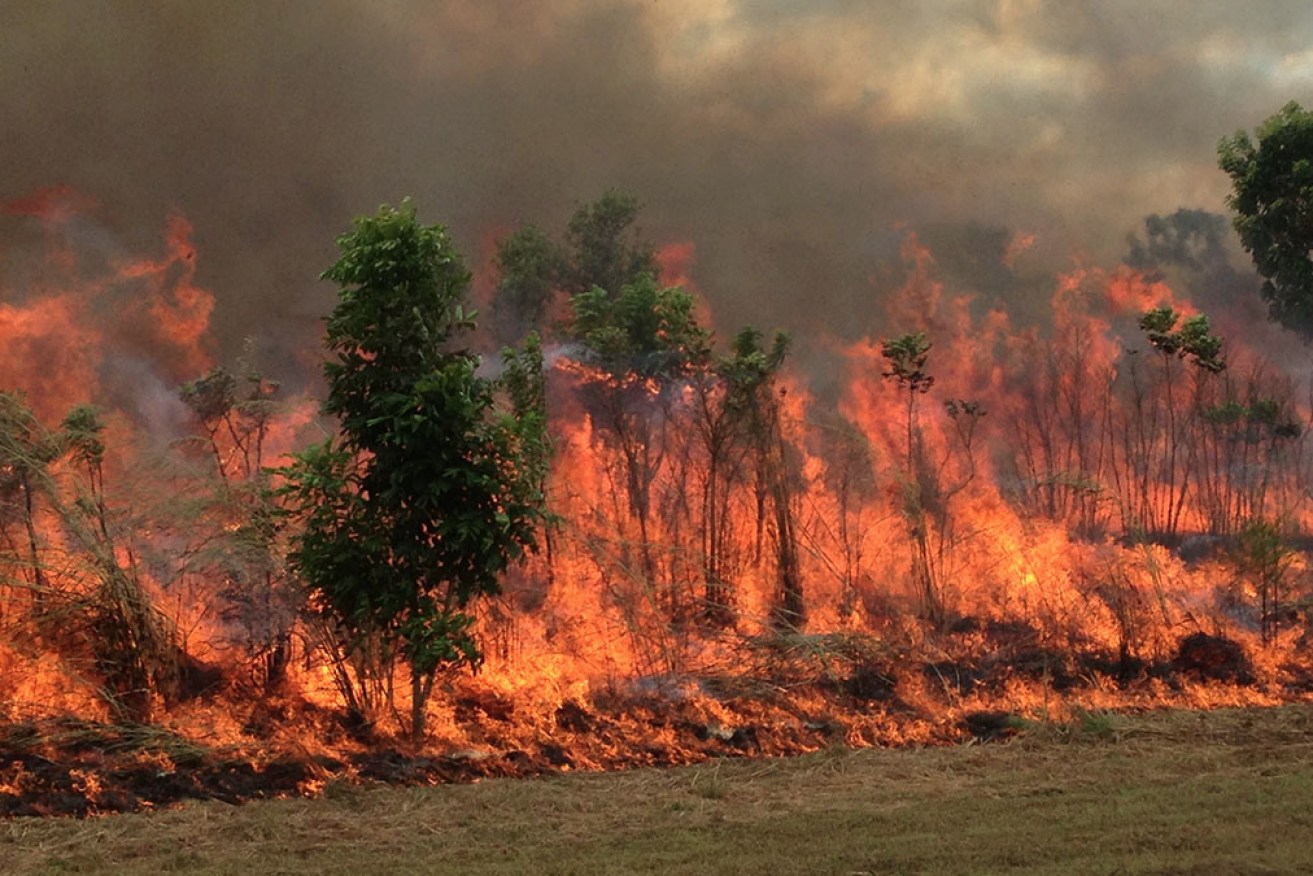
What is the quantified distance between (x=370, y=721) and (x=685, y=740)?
299cm

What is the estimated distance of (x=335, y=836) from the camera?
7117mm

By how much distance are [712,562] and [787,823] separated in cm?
676

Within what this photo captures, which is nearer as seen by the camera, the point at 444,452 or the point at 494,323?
the point at 444,452

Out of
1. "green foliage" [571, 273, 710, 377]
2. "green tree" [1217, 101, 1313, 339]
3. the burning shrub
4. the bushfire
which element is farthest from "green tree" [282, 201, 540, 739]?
"green tree" [1217, 101, 1313, 339]

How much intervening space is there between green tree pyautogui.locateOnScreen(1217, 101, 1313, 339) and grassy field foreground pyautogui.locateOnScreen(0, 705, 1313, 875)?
10.7 metres

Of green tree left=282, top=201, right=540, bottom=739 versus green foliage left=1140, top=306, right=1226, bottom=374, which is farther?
green foliage left=1140, top=306, right=1226, bottom=374

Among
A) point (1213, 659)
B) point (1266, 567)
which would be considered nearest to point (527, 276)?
point (1213, 659)

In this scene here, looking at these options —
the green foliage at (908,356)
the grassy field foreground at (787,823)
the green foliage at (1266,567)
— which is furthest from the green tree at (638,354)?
the green foliage at (1266,567)

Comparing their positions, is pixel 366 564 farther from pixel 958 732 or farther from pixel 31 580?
pixel 958 732

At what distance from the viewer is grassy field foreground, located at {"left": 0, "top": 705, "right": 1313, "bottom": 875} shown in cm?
624

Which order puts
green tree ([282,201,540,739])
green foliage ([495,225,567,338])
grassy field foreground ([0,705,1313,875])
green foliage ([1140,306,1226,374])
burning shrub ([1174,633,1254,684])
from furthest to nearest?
green foliage ([495,225,567,338]) → green foliage ([1140,306,1226,374]) → burning shrub ([1174,633,1254,684]) → green tree ([282,201,540,739]) → grassy field foreground ([0,705,1313,875])

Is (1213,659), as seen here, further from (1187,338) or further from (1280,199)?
(1280,199)

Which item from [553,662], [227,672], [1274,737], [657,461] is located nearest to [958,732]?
[1274,737]

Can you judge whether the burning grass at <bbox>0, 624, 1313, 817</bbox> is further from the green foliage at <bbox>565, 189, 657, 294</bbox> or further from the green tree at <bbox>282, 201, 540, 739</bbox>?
the green foliage at <bbox>565, 189, 657, 294</bbox>
